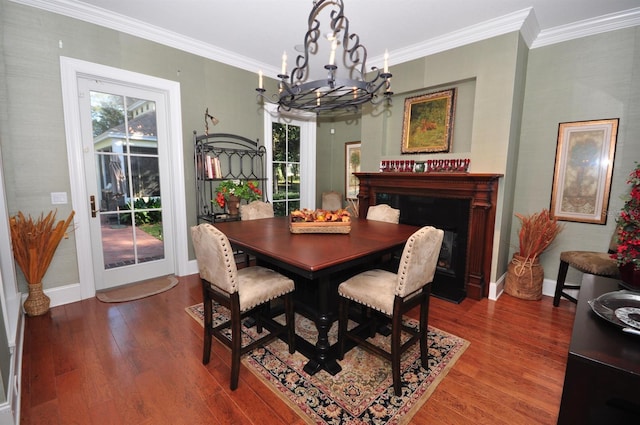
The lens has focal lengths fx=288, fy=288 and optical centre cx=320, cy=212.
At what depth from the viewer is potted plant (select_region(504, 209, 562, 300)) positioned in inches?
116

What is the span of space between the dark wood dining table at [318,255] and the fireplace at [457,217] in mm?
871

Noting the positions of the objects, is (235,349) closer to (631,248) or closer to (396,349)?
(396,349)

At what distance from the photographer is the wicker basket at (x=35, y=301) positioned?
2.62 metres

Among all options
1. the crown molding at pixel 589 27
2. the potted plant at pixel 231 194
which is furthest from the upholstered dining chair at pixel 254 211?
the crown molding at pixel 589 27

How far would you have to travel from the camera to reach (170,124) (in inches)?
134

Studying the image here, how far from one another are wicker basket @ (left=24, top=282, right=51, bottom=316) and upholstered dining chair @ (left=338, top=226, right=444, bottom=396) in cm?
278

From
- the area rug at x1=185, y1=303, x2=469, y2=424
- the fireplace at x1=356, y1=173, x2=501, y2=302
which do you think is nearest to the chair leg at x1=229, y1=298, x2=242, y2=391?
the area rug at x1=185, y1=303, x2=469, y2=424

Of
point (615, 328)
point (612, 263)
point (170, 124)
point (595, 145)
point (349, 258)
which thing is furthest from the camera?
point (170, 124)

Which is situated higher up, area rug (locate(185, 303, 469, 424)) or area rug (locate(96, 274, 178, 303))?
area rug (locate(96, 274, 178, 303))

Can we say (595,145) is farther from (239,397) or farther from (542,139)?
(239,397)

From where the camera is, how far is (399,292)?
1708 millimetres

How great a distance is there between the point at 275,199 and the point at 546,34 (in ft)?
12.8

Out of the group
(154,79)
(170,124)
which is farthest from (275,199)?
(154,79)

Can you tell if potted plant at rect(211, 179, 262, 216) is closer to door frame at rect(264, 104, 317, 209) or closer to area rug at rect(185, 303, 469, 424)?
door frame at rect(264, 104, 317, 209)
